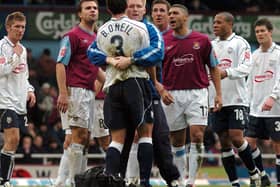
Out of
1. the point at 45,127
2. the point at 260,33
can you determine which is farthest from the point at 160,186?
the point at 45,127

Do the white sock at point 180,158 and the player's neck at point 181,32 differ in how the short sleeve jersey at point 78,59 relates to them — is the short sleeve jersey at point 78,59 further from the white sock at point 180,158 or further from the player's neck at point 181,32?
the white sock at point 180,158

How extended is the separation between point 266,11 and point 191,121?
14829 millimetres

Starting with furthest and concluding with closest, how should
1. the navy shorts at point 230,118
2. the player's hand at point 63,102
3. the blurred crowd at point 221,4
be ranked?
the blurred crowd at point 221,4
the navy shorts at point 230,118
the player's hand at point 63,102

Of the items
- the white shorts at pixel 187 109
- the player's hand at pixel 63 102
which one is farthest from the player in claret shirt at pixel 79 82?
the white shorts at pixel 187 109

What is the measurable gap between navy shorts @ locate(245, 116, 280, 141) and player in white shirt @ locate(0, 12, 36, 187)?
376 centimetres

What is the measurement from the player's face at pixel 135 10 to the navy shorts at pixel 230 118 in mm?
2873

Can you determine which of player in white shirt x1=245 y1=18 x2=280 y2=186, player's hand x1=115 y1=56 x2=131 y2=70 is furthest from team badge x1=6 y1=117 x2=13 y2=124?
player in white shirt x1=245 y1=18 x2=280 y2=186

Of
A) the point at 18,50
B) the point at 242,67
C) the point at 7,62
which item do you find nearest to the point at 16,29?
the point at 18,50

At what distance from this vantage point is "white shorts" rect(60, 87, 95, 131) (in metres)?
15.4

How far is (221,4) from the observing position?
29.7 metres

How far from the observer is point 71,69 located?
15430 mm

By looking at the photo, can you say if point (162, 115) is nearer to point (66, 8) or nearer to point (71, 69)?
point (71, 69)

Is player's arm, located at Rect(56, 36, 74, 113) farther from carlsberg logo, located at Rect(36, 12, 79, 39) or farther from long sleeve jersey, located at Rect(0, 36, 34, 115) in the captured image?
carlsberg logo, located at Rect(36, 12, 79, 39)

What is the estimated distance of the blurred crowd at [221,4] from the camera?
28395 millimetres
